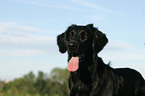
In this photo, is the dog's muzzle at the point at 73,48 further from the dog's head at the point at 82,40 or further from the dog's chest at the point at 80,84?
the dog's chest at the point at 80,84

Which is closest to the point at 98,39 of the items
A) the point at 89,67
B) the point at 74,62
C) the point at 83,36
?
the point at 83,36

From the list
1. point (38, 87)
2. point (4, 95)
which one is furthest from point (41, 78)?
point (4, 95)

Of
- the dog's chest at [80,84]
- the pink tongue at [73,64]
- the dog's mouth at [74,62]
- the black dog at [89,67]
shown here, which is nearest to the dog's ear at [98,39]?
the black dog at [89,67]

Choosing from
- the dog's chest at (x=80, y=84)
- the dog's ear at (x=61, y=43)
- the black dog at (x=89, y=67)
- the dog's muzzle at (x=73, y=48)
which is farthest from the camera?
the dog's ear at (x=61, y=43)

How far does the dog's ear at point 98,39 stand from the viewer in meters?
6.50

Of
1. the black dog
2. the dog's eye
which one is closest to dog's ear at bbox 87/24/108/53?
the black dog

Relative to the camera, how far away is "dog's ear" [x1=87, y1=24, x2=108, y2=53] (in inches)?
256

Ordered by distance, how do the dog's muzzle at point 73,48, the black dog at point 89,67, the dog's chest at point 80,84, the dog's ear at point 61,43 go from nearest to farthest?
the dog's muzzle at point 73,48 < the black dog at point 89,67 < the dog's chest at point 80,84 < the dog's ear at point 61,43

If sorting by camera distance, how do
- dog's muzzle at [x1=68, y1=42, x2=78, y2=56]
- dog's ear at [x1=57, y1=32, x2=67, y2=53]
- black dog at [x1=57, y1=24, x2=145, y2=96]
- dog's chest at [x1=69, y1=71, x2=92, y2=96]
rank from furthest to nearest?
dog's ear at [x1=57, y1=32, x2=67, y2=53] → dog's chest at [x1=69, y1=71, x2=92, y2=96] → black dog at [x1=57, y1=24, x2=145, y2=96] → dog's muzzle at [x1=68, y1=42, x2=78, y2=56]

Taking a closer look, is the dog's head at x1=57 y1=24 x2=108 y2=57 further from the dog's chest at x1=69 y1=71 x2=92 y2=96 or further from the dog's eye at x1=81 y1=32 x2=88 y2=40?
the dog's chest at x1=69 y1=71 x2=92 y2=96

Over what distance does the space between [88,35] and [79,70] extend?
923 mm

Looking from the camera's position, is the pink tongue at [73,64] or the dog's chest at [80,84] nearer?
the pink tongue at [73,64]

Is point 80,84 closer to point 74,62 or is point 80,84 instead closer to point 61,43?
point 74,62

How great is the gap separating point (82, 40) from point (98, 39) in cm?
51
